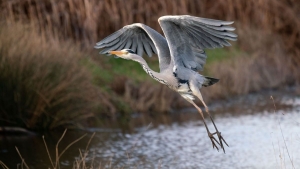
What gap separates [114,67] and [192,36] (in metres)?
6.76

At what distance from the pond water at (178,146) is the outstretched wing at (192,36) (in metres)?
1.27

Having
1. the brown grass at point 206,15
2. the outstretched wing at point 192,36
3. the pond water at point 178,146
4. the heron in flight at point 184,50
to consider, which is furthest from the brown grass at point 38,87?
the outstretched wing at point 192,36

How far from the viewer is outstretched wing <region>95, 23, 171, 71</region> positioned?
793cm

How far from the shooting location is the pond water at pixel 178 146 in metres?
8.87

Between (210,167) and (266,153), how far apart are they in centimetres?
106

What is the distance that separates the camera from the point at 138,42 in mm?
8430

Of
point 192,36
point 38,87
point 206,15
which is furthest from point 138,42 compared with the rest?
point 206,15

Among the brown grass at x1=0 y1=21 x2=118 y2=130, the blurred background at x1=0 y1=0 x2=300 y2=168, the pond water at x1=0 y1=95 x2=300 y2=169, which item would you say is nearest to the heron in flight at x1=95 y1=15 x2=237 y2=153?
the pond water at x1=0 y1=95 x2=300 y2=169

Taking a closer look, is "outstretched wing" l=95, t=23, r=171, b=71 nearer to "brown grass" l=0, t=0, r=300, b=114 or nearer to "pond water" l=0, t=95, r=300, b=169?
"pond water" l=0, t=95, r=300, b=169

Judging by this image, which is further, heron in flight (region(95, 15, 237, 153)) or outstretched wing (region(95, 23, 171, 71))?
outstretched wing (region(95, 23, 171, 71))

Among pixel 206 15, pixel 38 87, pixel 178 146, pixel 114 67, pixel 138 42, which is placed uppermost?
pixel 138 42

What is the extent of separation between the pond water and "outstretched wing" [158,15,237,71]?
127 cm

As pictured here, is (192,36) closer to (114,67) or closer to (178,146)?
(178,146)

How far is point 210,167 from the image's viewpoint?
859 centimetres
